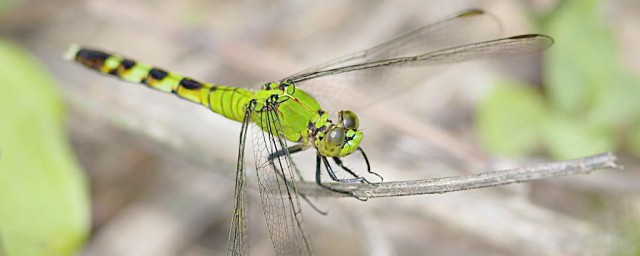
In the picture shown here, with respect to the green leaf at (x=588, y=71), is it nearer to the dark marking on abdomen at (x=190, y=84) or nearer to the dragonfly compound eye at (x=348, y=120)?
the dragonfly compound eye at (x=348, y=120)

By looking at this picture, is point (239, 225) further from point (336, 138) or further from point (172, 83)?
point (172, 83)

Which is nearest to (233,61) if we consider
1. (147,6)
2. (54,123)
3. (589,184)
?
(147,6)

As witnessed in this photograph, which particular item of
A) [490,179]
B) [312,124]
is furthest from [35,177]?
[490,179]

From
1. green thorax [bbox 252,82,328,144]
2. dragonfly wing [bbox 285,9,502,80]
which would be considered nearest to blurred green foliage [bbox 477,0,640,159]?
dragonfly wing [bbox 285,9,502,80]

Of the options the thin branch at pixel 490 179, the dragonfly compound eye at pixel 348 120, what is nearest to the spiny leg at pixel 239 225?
the dragonfly compound eye at pixel 348 120

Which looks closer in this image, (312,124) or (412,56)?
(312,124)

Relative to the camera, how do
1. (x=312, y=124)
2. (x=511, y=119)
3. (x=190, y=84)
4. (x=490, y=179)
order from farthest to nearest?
1. (x=511, y=119)
2. (x=190, y=84)
3. (x=312, y=124)
4. (x=490, y=179)

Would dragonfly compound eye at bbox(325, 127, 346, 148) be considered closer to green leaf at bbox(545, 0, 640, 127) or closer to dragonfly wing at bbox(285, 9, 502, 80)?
dragonfly wing at bbox(285, 9, 502, 80)
